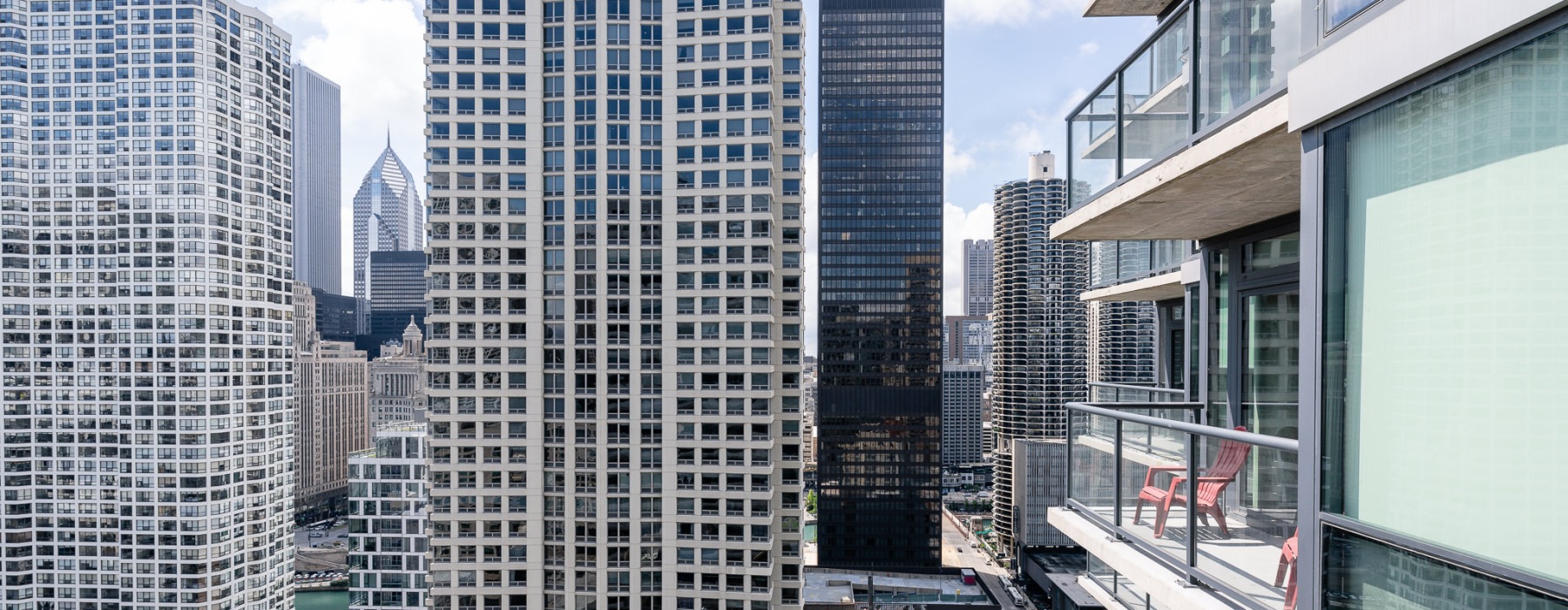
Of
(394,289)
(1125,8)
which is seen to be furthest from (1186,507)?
(394,289)

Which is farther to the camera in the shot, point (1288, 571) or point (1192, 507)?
point (1192, 507)

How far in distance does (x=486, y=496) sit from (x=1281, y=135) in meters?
27.7

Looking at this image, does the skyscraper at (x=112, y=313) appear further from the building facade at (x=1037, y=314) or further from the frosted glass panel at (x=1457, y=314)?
the building facade at (x=1037, y=314)

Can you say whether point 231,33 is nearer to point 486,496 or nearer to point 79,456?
point 79,456

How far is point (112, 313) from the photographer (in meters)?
40.0

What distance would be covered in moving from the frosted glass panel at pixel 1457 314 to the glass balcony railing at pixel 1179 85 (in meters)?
1.04

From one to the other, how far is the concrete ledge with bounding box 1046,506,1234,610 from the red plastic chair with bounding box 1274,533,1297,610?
41 cm

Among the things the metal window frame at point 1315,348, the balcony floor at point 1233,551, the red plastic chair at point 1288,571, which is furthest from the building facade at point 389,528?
the metal window frame at point 1315,348

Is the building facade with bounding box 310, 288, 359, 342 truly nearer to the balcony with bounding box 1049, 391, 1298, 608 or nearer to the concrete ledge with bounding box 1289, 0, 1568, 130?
the balcony with bounding box 1049, 391, 1298, 608

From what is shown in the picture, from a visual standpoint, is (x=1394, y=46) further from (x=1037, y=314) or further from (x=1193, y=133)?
(x=1037, y=314)

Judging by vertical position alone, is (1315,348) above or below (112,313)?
above

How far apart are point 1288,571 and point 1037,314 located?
83.2 m

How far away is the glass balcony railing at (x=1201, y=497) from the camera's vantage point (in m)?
4.14

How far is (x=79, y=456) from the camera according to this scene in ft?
131
